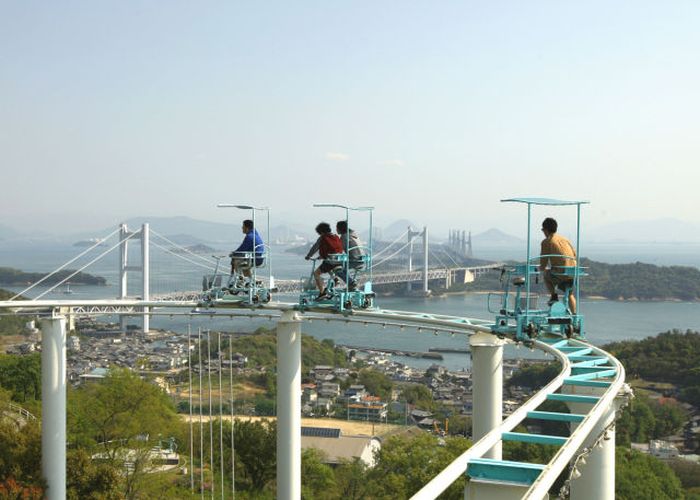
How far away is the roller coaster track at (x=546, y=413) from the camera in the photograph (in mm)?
3375

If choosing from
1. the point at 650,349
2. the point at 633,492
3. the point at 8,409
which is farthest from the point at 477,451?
the point at 650,349

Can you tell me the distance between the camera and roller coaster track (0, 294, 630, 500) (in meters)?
3.38

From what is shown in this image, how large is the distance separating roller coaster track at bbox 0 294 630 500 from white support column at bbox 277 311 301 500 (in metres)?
0.26

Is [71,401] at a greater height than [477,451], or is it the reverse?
[477,451]

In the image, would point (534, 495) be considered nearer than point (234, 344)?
Yes

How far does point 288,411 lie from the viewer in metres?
9.31

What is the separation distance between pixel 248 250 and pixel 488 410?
3.38 meters

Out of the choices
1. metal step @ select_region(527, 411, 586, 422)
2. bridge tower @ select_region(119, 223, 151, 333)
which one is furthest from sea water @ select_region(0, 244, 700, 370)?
metal step @ select_region(527, 411, 586, 422)

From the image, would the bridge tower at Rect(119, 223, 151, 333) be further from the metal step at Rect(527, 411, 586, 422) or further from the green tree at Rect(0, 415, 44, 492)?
the metal step at Rect(527, 411, 586, 422)

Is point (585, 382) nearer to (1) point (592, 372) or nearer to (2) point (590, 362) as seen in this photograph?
(1) point (592, 372)

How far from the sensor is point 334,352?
39.8 meters

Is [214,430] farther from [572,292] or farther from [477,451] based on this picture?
[477,451]

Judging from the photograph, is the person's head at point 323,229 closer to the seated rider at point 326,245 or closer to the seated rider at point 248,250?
the seated rider at point 326,245

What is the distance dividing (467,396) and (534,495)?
Answer: 93.3 feet
